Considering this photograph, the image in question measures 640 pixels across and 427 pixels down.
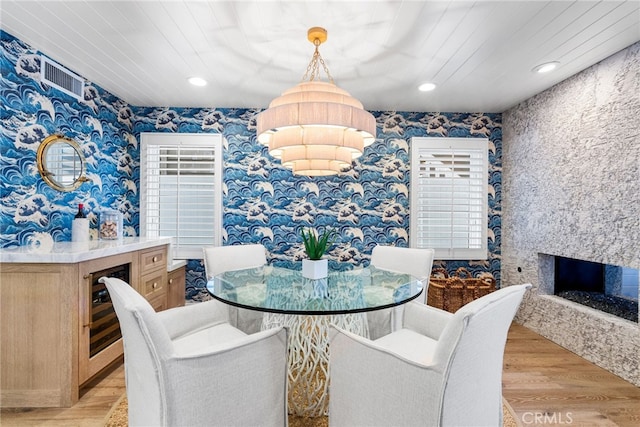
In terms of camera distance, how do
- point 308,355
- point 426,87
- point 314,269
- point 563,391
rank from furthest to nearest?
point 426,87 → point 563,391 → point 314,269 → point 308,355

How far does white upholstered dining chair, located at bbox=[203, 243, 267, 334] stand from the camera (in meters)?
2.08

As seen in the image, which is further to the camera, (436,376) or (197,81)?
(197,81)

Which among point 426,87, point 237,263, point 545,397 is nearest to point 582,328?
point 545,397

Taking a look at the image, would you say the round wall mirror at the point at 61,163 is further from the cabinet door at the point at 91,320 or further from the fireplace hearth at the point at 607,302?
the fireplace hearth at the point at 607,302

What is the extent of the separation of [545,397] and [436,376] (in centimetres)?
158

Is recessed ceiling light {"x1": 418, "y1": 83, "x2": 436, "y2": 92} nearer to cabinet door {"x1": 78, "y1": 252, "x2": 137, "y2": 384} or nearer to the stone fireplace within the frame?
the stone fireplace

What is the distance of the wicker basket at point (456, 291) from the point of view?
10.3 ft

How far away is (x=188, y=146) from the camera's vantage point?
363 centimetres

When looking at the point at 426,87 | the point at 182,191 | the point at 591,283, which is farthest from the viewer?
the point at 182,191

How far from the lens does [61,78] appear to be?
256 centimetres

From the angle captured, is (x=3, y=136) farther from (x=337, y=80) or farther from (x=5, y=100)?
(x=337, y=80)

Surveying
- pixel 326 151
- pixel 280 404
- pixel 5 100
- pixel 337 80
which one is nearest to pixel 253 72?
pixel 337 80

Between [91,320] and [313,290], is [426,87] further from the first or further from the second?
[91,320]

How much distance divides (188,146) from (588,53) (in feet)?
12.6
